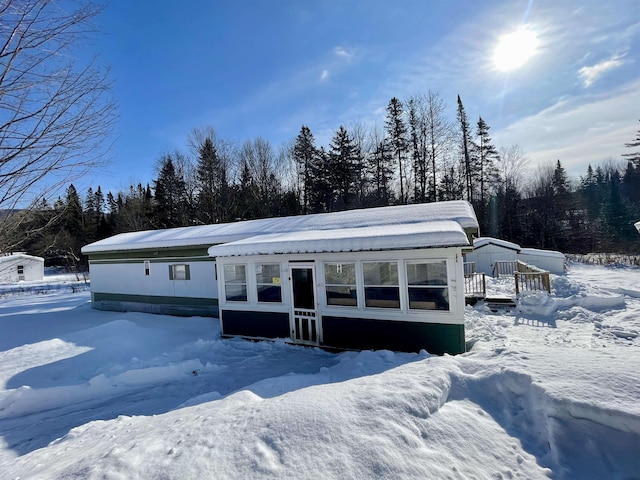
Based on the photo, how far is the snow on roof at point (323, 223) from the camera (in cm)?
974

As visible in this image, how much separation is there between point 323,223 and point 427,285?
5310 mm

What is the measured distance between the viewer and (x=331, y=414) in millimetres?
3316

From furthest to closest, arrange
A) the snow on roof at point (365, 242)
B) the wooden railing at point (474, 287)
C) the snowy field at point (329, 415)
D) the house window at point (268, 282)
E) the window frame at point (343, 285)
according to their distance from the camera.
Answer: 1. the wooden railing at point (474, 287)
2. the house window at point (268, 282)
3. the window frame at point (343, 285)
4. the snow on roof at point (365, 242)
5. the snowy field at point (329, 415)

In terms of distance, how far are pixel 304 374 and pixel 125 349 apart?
509cm

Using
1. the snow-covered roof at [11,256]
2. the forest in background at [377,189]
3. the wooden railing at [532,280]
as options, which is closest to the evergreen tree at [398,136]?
the forest in background at [377,189]

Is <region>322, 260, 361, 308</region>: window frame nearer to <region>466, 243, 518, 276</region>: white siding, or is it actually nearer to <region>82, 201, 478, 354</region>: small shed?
<region>82, 201, 478, 354</region>: small shed

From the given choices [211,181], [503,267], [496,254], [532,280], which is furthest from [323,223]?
[211,181]

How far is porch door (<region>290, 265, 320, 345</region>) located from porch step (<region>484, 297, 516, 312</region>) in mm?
6801

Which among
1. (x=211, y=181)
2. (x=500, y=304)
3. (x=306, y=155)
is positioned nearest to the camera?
(x=500, y=304)

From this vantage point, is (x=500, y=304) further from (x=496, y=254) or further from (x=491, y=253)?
(x=496, y=254)

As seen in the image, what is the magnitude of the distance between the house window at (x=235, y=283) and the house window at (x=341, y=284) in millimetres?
2557

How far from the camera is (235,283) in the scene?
916cm

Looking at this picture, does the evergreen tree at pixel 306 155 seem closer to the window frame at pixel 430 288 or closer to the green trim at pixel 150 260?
the green trim at pixel 150 260

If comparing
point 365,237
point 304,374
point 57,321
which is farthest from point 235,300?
point 57,321
